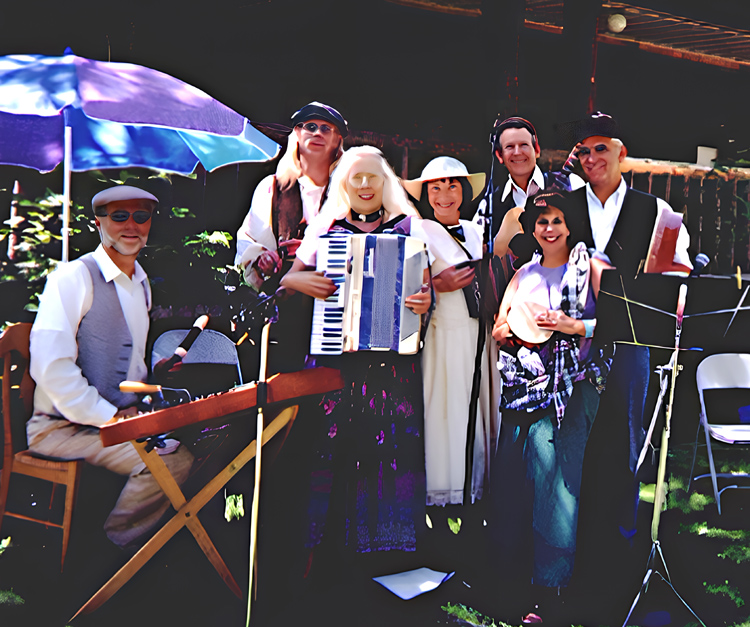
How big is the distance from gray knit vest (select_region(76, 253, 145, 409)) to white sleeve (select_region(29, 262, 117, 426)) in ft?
0.13

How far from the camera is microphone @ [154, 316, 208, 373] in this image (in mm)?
3793

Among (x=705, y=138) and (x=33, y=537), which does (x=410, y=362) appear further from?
(x=705, y=138)

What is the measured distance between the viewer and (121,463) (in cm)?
373

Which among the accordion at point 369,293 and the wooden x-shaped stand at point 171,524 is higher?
the accordion at point 369,293

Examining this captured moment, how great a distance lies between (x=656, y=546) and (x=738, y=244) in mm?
2408

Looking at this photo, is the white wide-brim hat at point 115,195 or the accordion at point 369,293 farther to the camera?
the accordion at point 369,293

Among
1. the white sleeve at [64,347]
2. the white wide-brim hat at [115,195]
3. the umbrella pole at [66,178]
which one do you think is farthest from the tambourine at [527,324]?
the umbrella pole at [66,178]

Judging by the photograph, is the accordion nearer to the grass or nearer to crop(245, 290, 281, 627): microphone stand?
crop(245, 290, 281, 627): microphone stand

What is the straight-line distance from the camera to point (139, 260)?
151 inches

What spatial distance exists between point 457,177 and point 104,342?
6.51 feet

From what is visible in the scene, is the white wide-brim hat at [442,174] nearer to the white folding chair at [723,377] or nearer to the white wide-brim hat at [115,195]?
the white wide-brim hat at [115,195]

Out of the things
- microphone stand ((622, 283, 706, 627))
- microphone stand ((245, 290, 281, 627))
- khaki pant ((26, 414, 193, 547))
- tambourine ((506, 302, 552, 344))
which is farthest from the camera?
tambourine ((506, 302, 552, 344))

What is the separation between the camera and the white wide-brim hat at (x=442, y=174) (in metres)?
4.02

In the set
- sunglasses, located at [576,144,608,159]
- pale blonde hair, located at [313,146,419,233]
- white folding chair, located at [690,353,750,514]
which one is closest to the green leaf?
pale blonde hair, located at [313,146,419,233]
